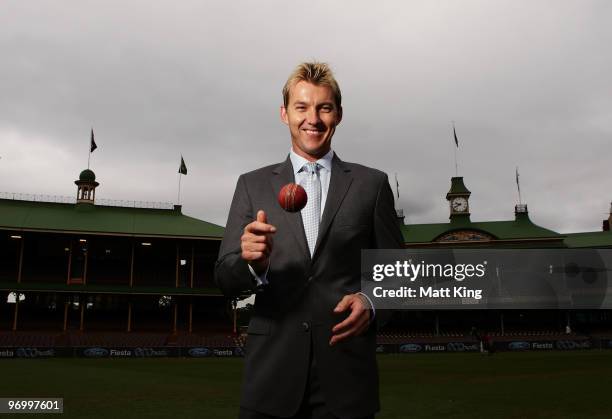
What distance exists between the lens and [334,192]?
2.83 meters

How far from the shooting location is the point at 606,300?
47000 mm

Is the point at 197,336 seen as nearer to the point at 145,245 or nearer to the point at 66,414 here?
the point at 145,245

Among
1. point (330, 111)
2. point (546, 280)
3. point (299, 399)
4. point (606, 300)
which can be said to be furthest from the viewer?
point (546, 280)

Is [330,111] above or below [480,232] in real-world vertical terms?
below

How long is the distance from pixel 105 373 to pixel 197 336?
1953 centimetres

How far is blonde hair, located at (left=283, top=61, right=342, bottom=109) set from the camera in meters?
2.87

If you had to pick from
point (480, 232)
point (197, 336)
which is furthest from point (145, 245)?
point (480, 232)

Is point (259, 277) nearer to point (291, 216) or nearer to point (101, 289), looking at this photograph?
point (291, 216)

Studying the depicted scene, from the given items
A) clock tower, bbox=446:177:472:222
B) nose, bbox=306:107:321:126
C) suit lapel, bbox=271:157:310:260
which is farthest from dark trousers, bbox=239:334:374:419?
clock tower, bbox=446:177:472:222

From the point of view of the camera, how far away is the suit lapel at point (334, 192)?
2696mm

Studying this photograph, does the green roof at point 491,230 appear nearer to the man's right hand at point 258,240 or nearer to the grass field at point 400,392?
the grass field at point 400,392

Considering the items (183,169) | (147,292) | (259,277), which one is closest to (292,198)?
(259,277)

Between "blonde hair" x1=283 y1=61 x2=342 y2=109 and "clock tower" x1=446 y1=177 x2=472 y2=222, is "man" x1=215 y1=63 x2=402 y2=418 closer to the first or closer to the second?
"blonde hair" x1=283 y1=61 x2=342 y2=109

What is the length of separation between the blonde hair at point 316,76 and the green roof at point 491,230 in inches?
1823
